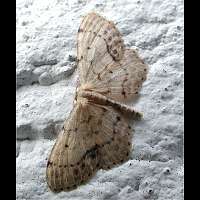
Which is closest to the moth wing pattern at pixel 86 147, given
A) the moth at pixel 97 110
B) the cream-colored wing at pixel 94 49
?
the moth at pixel 97 110

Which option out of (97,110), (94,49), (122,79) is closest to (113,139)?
(97,110)

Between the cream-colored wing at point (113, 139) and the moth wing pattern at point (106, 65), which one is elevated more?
the moth wing pattern at point (106, 65)

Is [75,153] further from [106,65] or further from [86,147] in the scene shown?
[106,65]

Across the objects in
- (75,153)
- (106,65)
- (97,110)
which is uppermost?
(106,65)

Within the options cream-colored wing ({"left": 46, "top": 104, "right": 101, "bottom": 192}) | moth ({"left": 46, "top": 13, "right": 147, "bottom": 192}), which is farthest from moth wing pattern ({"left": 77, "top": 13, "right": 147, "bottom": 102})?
cream-colored wing ({"left": 46, "top": 104, "right": 101, "bottom": 192})

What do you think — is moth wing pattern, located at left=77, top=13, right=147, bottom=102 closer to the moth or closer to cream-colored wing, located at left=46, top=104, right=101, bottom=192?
the moth

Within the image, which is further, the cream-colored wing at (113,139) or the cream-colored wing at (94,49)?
the cream-colored wing at (94,49)

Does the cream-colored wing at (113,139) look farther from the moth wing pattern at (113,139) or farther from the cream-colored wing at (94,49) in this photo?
the cream-colored wing at (94,49)

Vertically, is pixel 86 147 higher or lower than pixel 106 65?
lower
